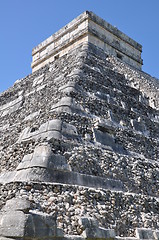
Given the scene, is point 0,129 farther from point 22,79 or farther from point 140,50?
point 140,50

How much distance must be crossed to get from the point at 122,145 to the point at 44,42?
31.0ft

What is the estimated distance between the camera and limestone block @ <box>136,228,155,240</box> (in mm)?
4973

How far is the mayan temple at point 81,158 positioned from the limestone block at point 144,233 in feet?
0.06

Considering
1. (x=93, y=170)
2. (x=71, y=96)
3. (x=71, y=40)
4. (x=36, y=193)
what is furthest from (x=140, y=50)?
(x=36, y=193)

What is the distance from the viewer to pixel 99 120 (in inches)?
270

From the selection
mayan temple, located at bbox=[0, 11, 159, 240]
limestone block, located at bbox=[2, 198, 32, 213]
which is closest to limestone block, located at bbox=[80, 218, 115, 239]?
mayan temple, located at bbox=[0, 11, 159, 240]

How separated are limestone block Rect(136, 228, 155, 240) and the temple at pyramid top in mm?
8342

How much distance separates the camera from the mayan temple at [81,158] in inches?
166

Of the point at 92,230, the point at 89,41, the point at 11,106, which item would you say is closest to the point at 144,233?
the point at 92,230

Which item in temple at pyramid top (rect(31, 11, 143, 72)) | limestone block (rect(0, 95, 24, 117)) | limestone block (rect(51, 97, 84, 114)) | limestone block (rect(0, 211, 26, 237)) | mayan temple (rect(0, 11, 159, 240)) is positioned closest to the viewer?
limestone block (rect(0, 211, 26, 237))

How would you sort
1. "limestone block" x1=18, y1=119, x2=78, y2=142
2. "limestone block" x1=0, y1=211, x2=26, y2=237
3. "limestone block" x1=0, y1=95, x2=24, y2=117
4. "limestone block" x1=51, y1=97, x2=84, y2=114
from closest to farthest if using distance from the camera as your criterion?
1. "limestone block" x1=0, y1=211, x2=26, y2=237
2. "limestone block" x1=18, y1=119, x2=78, y2=142
3. "limestone block" x1=51, y1=97, x2=84, y2=114
4. "limestone block" x1=0, y1=95, x2=24, y2=117

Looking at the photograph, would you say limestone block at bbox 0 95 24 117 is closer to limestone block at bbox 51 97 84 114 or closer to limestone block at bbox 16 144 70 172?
limestone block at bbox 51 97 84 114

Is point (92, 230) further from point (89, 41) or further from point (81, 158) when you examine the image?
point (89, 41)

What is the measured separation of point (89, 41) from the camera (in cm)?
1170
